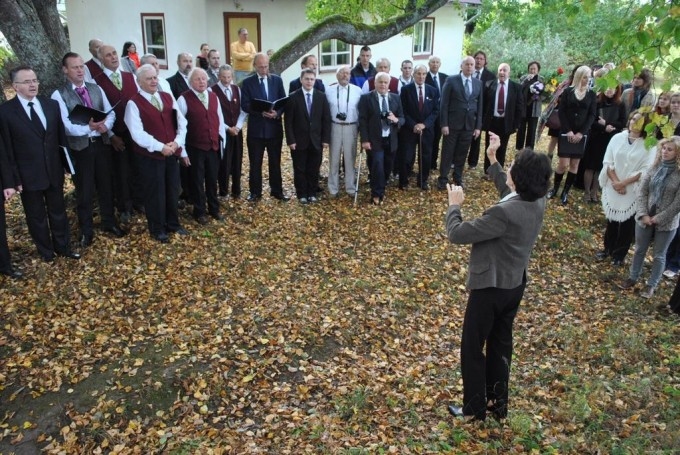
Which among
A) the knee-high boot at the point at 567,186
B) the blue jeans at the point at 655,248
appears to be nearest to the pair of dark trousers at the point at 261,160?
the knee-high boot at the point at 567,186

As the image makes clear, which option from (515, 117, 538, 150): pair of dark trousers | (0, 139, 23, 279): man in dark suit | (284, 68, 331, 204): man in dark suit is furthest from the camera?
(515, 117, 538, 150): pair of dark trousers

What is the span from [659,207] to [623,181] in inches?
33.9

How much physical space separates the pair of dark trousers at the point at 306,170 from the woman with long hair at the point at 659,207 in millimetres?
4700

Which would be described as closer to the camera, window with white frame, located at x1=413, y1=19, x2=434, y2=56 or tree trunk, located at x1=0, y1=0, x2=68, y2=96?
tree trunk, located at x1=0, y1=0, x2=68, y2=96

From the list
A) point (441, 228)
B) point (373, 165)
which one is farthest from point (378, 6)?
point (441, 228)

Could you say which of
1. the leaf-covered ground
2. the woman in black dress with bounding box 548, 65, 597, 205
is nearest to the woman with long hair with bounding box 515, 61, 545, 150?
the woman in black dress with bounding box 548, 65, 597, 205

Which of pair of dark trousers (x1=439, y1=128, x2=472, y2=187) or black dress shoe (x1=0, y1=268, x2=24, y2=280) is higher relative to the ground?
pair of dark trousers (x1=439, y1=128, x2=472, y2=187)

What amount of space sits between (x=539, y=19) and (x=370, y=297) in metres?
20.1

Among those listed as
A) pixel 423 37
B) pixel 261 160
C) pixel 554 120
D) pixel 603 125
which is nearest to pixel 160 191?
pixel 261 160

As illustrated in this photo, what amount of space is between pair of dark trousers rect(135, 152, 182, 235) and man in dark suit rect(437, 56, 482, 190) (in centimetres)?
471

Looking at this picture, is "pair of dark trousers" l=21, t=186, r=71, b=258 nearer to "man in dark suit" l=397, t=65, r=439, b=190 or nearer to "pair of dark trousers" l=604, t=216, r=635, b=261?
"man in dark suit" l=397, t=65, r=439, b=190

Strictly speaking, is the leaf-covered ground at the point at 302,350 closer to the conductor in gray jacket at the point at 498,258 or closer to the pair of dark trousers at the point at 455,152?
the conductor in gray jacket at the point at 498,258

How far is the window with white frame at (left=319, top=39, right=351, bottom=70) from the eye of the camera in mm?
17859

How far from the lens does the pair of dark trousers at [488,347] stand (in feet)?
12.3
